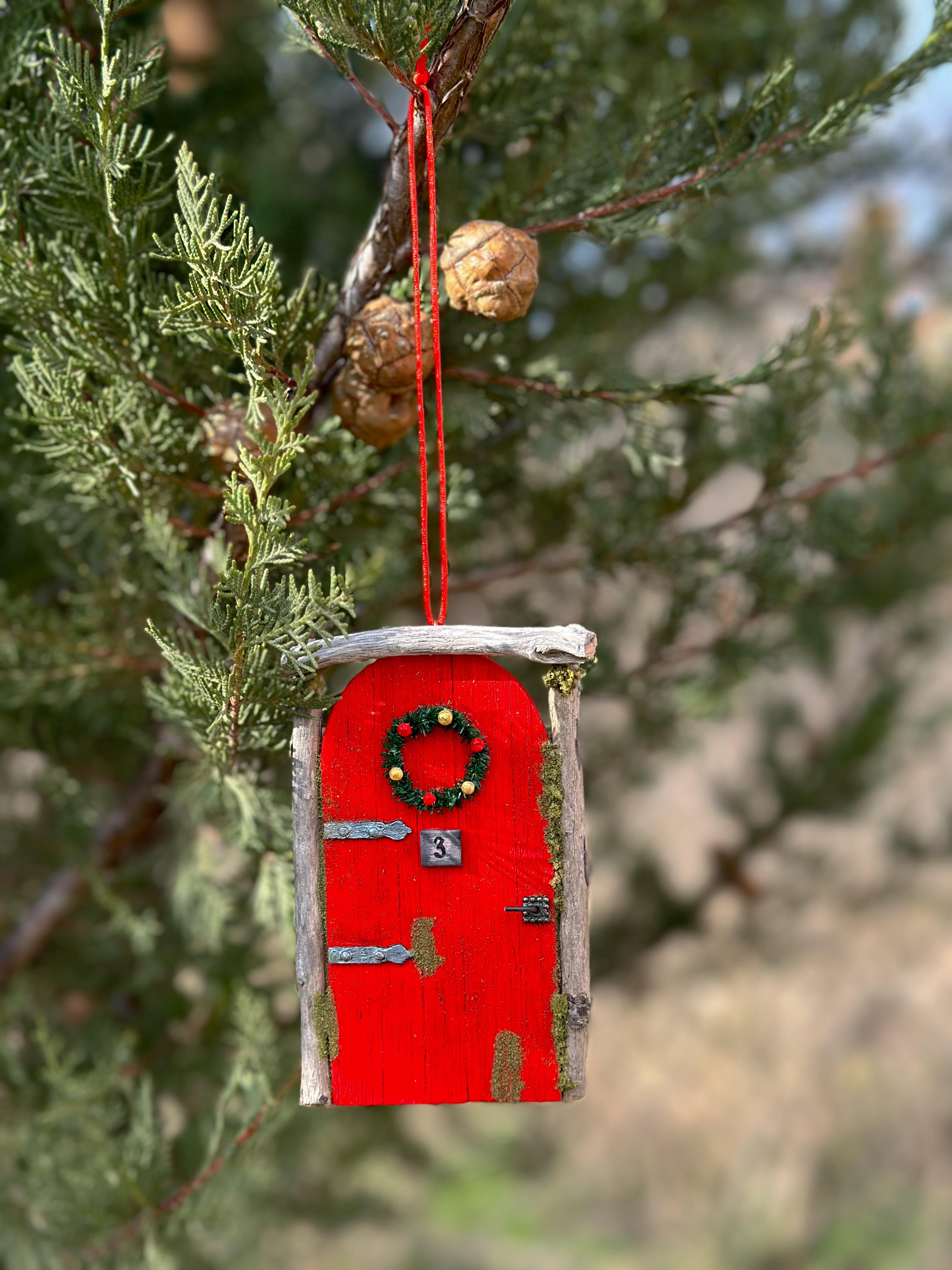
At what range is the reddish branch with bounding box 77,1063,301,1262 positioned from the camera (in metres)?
1.08

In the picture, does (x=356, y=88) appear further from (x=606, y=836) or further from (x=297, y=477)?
(x=606, y=836)

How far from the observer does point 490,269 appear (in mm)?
846

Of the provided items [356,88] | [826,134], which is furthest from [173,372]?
[826,134]

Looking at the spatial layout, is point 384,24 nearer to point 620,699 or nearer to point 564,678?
point 564,678

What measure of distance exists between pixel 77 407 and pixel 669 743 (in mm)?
1280

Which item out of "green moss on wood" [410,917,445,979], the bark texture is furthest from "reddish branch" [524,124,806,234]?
"green moss on wood" [410,917,445,979]

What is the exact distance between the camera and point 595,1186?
2.94m

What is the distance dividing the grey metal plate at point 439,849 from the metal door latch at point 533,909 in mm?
65

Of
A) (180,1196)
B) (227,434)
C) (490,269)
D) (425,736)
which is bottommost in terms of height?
(180,1196)

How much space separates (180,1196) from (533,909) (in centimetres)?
65

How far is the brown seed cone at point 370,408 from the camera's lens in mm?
922

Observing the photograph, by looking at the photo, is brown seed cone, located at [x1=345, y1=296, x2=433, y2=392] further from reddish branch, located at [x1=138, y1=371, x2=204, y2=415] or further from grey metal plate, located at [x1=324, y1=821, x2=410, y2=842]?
grey metal plate, located at [x1=324, y1=821, x2=410, y2=842]

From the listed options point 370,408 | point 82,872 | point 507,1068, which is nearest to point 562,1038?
point 507,1068

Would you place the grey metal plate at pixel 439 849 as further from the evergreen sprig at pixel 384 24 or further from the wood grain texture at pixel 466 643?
the evergreen sprig at pixel 384 24
